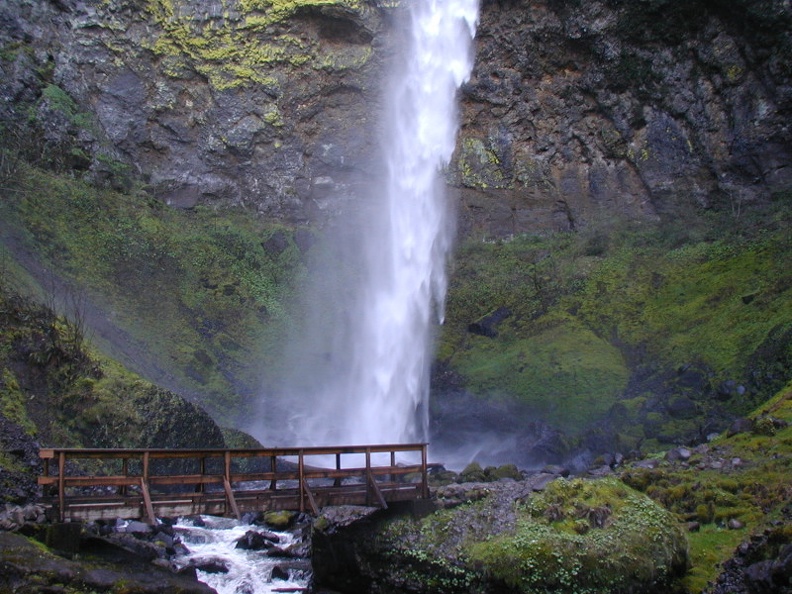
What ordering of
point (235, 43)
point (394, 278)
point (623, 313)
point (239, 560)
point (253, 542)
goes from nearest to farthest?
point (239, 560) → point (253, 542) → point (623, 313) → point (394, 278) → point (235, 43)

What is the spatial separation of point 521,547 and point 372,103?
1135 inches

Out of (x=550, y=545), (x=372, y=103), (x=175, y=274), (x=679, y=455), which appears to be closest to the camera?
(x=550, y=545)

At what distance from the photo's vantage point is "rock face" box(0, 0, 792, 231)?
3155cm

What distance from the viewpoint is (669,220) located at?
33.0 metres

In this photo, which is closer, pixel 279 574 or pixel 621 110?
pixel 279 574

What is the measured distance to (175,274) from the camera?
29.7 m

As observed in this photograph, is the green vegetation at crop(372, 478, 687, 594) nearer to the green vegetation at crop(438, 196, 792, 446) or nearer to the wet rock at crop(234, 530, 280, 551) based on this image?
the wet rock at crop(234, 530, 280, 551)

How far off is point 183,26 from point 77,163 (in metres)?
8.59

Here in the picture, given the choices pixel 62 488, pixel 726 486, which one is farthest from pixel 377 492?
pixel 726 486

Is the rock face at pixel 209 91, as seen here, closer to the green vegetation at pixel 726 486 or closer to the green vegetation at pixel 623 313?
the green vegetation at pixel 623 313

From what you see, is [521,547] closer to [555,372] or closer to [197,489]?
[197,489]

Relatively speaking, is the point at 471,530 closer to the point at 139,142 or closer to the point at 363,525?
the point at 363,525

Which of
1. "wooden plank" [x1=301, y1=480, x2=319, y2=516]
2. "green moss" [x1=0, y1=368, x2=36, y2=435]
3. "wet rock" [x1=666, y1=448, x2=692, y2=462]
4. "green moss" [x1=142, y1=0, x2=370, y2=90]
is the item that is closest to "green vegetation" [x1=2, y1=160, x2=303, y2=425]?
"green moss" [x1=0, y1=368, x2=36, y2=435]

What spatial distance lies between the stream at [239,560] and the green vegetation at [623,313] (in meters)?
11.5
